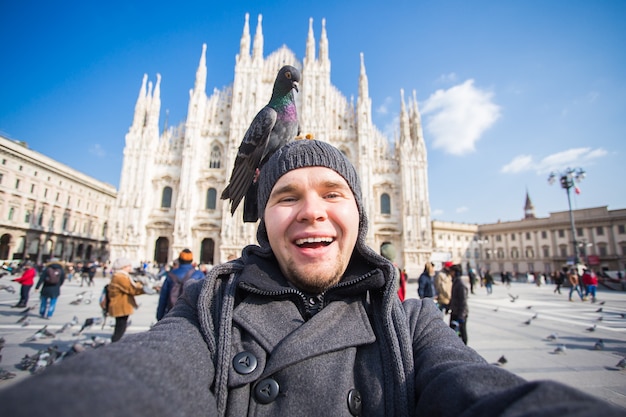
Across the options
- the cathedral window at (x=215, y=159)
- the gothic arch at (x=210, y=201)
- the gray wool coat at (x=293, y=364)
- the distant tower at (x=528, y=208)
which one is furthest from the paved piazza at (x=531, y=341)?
the distant tower at (x=528, y=208)

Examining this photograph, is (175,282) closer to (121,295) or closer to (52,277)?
(121,295)

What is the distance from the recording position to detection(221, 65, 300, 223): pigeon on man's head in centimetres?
186

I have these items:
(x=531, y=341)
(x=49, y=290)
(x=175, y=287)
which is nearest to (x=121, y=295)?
(x=175, y=287)

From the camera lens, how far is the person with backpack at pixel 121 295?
3.73 metres

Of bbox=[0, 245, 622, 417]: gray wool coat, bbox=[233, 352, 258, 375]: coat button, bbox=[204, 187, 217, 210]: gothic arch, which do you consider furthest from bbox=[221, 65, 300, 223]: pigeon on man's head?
bbox=[204, 187, 217, 210]: gothic arch

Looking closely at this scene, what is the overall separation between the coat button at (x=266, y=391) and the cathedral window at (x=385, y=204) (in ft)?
66.1

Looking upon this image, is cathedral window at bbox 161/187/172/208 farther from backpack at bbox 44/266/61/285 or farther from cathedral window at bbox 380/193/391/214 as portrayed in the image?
cathedral window at bbox 380/193/391/214

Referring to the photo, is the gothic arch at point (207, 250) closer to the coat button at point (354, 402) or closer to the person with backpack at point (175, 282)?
the person with backpack at point (175, 282)

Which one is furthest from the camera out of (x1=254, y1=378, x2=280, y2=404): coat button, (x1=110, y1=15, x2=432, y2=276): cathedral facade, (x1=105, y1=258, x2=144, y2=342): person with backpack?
(x1=110, y1=15, x2=432, y2=276): cathedral facade

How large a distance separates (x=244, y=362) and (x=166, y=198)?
20957 mm

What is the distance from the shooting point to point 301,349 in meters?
0.83

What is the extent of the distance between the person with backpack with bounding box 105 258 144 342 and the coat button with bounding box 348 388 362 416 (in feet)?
12.7

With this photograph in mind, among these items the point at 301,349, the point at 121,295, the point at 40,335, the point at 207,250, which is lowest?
the point at 40,335

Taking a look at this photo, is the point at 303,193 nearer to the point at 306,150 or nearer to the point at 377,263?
the point at 306,150
